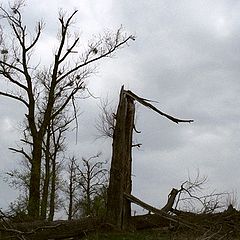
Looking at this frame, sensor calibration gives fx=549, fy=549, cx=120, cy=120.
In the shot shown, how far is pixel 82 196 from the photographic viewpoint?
35.1 meters

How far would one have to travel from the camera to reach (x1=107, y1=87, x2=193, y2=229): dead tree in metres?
15.4

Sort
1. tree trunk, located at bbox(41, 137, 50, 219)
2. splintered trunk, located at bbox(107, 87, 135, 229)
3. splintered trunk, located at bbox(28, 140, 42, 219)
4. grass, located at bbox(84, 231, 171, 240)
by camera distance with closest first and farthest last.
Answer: grass, located at bbox(84, 231, 171, 240), splintered trunk, located at bbox(107, 87, 135, 229), splintered trunk, located at bbox(28, 140, 42, 219), tree trunk, located at bbox(41, 137, 50, 219)

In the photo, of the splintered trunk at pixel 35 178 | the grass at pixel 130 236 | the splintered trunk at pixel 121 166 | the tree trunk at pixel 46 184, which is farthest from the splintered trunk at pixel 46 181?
the grass at pixel 130 236

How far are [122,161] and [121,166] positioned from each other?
15 centimetres

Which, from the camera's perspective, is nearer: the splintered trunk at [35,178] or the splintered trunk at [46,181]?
the splintered trunk at [35,178]

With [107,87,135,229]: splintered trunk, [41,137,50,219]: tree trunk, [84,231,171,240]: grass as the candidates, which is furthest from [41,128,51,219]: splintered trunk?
[84,231,171,240]: grass

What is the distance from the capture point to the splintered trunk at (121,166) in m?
15.4

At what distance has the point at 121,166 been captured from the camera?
15.9 meters

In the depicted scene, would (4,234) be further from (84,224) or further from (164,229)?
(164,229)

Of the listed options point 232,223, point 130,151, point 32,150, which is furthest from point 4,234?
point 32,150

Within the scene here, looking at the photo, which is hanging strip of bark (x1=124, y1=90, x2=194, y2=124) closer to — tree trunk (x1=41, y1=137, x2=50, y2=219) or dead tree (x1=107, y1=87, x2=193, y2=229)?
dead tree (x1=107, y1=87, x2=193, y2=229)

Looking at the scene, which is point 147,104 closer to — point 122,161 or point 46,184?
point 122,161

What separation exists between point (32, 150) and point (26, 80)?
3.48 metres

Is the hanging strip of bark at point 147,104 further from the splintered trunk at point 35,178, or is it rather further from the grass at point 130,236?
the splintered trunk at point 35,178
